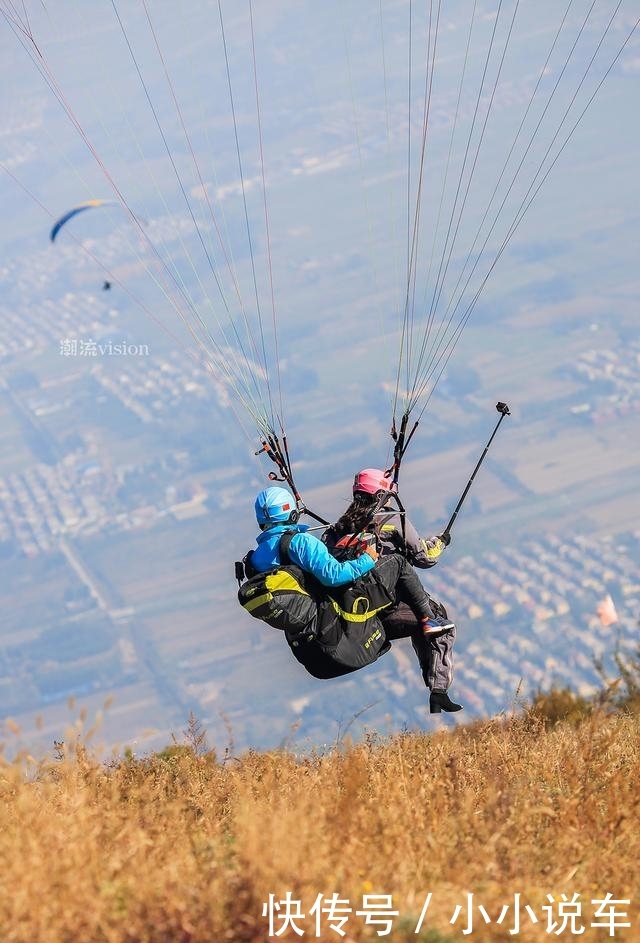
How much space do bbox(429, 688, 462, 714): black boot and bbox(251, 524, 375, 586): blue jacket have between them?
1448 mm

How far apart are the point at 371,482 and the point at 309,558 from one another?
3.48 ft

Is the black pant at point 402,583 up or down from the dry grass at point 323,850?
up

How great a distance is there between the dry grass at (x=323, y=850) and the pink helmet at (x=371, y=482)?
8.42ft

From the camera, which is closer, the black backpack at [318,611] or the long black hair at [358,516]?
the black backpack at [318,611]

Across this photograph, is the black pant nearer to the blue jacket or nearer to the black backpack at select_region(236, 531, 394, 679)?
the black backpack at select_region(236, 531, 394, 679)

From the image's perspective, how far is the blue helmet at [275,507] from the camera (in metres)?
9.79

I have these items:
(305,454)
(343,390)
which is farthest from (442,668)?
(343,390)

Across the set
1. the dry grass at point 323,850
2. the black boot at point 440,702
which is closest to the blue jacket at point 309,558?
the black boot at point 440,702

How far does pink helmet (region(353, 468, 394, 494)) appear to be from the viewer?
10.1 meters

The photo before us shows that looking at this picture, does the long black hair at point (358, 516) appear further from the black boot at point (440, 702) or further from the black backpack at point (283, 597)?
the black boot at point (440, 702)

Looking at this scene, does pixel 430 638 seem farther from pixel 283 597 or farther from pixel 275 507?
pixel 275 507

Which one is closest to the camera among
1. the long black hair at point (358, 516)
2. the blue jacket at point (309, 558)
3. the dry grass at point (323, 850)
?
the dry grass at point (323, 850)

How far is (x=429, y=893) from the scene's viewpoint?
5.41m

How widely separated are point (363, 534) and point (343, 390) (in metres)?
190
